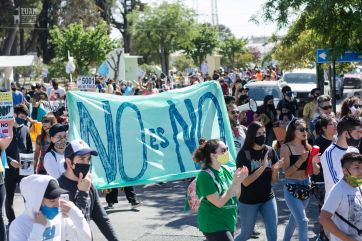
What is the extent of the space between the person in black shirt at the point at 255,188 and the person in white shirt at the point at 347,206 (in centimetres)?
175

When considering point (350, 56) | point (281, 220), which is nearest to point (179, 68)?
point (350, 56)

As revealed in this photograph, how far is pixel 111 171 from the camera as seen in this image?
340 inches

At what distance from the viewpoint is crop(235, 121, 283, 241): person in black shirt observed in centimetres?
712

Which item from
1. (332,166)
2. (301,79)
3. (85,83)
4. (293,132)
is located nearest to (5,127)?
(293,132)

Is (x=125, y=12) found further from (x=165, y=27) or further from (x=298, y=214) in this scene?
(x=298, y=214)

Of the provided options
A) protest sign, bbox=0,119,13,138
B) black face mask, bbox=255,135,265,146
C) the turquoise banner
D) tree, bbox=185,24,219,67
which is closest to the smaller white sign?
protest sign, bbox=0,119,13,138

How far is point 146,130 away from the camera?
9.04m

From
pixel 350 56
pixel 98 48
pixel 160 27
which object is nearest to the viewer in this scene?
pixel 350 56

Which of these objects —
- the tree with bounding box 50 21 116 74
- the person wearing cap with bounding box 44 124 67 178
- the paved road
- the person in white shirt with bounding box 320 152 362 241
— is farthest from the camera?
the tree with bounding box 50 21 116 74

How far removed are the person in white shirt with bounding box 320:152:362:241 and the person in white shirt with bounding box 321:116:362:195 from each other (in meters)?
1.03

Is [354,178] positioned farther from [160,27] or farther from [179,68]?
[179,68]

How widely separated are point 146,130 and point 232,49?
63.5m

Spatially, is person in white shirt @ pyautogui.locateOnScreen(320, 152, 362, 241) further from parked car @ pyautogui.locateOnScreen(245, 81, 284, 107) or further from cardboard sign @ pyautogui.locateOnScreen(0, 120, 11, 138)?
parked car @ pyautogui.locateOnScreen(245, 81, 284, 107)

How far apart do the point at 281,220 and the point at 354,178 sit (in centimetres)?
465
